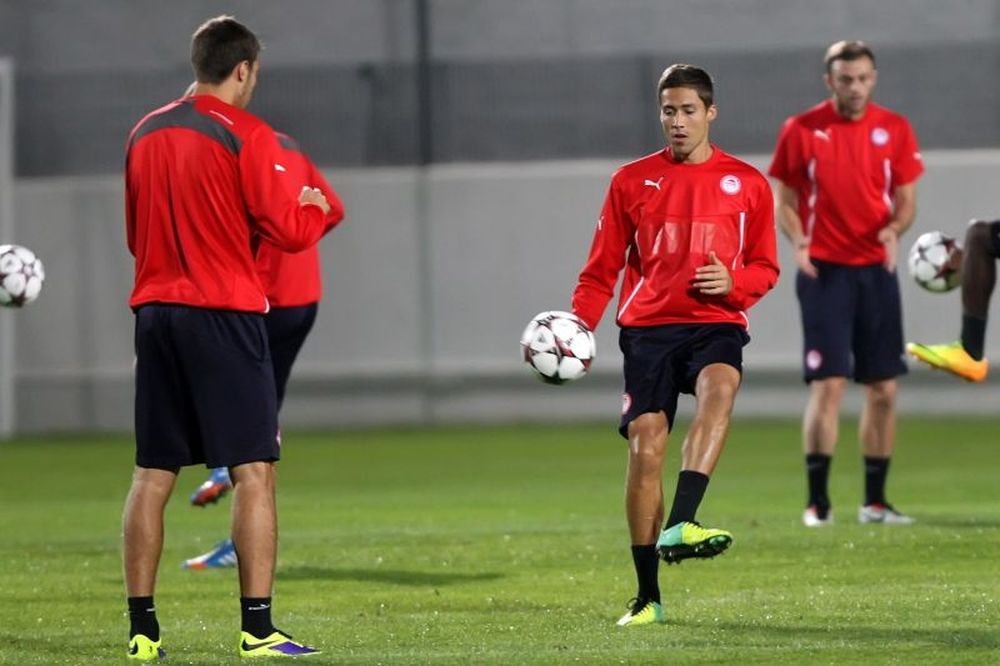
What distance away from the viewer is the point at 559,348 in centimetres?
756

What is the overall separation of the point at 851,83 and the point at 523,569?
3.09 meters

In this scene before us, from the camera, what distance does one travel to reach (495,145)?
19.7 m

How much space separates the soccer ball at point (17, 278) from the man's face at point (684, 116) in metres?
2.69

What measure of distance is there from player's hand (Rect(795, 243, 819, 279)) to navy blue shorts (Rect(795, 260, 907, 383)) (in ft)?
0.12

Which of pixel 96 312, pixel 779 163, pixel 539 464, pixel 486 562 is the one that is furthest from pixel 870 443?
pixel 96 312

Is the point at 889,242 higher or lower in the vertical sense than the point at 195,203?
lower

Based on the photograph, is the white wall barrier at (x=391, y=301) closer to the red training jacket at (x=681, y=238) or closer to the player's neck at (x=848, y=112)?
the player's neck at (x=848, y=112)

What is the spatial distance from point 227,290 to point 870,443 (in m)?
5.08

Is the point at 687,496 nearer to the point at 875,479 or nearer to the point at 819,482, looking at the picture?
the point at 819,482

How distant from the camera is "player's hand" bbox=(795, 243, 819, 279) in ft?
35.1

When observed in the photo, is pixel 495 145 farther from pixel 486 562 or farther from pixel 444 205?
pixel 486 562

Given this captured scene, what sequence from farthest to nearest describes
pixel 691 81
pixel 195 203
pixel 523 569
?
pixel 523 569
pixel 691 81
pixel 195 203

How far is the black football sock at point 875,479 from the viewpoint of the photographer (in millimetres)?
10820

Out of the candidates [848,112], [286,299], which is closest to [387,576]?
[286,299]
